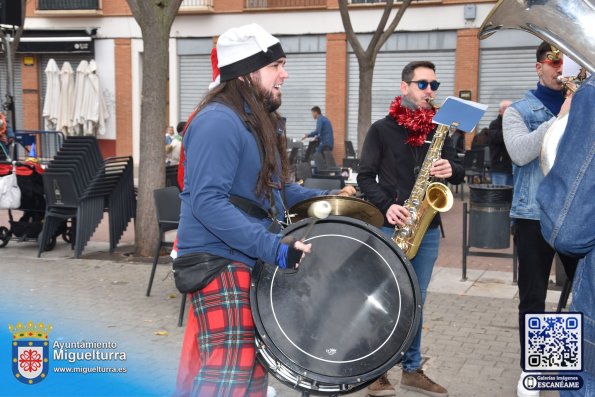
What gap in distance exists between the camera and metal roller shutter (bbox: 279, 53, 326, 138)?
23688mm

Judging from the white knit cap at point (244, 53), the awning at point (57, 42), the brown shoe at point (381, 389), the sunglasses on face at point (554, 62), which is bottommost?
the brown shoe at point (381, 389)

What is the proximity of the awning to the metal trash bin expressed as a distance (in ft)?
67.5

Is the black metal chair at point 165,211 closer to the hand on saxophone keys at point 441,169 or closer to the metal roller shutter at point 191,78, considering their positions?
the hand on saxophone keys at point 441,169

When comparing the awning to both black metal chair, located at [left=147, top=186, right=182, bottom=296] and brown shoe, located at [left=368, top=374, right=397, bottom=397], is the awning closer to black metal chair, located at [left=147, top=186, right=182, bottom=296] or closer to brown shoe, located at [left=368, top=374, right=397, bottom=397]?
black metal chair, located at [left=147, top=186, right=182, bottom=296]

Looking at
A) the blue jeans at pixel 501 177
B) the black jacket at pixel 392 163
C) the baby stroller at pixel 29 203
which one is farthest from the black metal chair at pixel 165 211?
the blue jeans at pixel 501 177

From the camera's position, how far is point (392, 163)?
461cm

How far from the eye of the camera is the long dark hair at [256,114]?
10.1ft

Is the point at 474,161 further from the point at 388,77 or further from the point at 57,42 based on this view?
the point at 57,42

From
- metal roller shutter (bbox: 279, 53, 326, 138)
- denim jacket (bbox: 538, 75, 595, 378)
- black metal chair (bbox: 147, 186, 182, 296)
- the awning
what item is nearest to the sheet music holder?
denim jacket (bbox: 538, 75, 595, 378)

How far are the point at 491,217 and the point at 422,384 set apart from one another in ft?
11.5

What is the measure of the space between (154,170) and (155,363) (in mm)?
4203

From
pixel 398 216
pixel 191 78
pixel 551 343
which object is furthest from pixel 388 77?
pixel 551 343

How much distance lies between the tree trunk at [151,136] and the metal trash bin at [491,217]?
3.92m

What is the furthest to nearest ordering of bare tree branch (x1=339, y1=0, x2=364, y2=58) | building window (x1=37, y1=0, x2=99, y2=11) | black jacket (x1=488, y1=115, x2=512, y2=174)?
building window (x1=37, y1=0, x2=99, y2=11), bare tree branch (x1=339, y1=0, x2=364, y2=58), black jacket (x1=488, y1=115, x2=512, y2=174)
